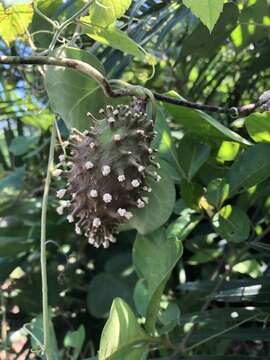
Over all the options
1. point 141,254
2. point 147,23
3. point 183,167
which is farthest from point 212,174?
point 147,23

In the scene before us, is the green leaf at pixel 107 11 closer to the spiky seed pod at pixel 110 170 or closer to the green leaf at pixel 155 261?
the spiky seed pod at pixel 110 170

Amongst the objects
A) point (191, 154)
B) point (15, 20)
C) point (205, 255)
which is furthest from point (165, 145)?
point (205, 255)

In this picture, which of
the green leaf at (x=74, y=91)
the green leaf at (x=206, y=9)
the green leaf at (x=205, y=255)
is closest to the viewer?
the green leaf at (x=206, y=9)

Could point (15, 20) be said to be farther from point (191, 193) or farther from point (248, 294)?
point (248, 294)

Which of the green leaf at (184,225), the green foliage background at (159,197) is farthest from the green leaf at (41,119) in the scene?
the green leaf at (184,225)

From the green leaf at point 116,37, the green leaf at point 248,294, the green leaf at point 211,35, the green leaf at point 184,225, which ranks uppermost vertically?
the green leaf at point 116,37

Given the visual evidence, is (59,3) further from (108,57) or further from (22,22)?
(108,57)

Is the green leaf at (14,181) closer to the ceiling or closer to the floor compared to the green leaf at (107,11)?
closer to the floor
